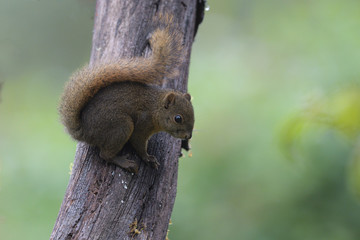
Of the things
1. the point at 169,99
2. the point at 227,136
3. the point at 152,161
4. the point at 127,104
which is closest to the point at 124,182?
the point at 152,161

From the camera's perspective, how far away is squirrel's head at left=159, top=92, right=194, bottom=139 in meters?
2.71

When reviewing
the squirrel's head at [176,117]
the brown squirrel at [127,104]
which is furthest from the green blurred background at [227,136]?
the brown squirrel at [127,104]

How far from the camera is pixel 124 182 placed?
2.39 m

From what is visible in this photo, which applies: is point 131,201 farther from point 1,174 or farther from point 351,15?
point 351,15

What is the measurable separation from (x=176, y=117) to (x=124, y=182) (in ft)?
1.84

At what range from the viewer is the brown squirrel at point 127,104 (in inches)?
100

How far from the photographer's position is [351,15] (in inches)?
195

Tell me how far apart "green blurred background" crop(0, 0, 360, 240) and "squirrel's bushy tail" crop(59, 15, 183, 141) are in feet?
2.63

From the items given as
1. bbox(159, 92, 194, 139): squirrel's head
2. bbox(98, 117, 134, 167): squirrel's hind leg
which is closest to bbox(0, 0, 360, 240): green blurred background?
bbox(159, 92, 194, 139): squirrel's head

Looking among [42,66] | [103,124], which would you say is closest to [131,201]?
[103,124]

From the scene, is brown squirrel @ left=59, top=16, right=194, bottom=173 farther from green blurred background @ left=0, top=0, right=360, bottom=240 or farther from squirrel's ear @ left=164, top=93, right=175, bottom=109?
green blurred background @ left=0, top=0, right=360, bottom=240

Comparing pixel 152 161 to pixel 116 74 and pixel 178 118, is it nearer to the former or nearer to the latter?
pixel 178 118

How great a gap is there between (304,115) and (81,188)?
1.27 m

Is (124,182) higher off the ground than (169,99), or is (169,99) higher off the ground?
(169,99)
